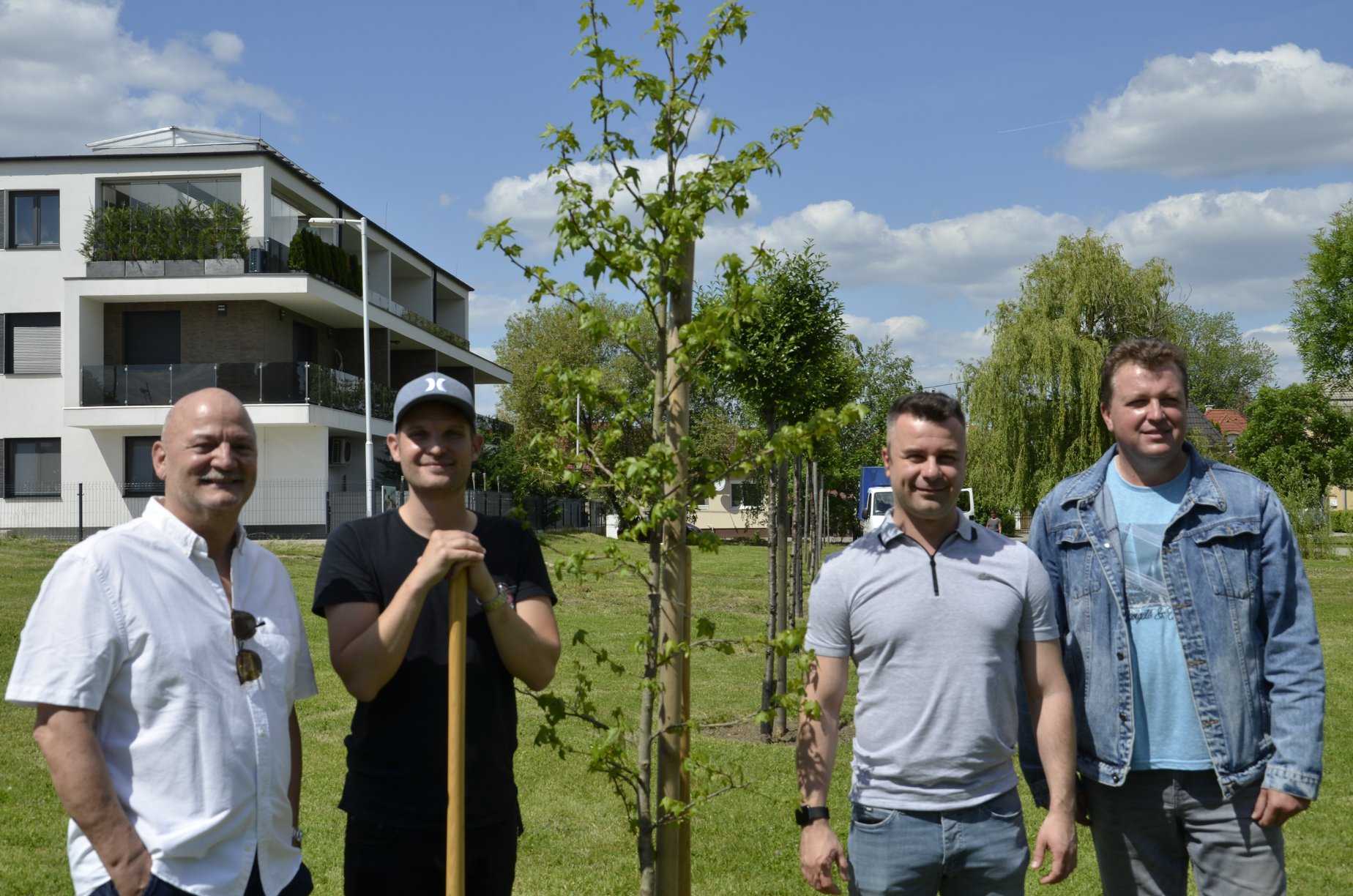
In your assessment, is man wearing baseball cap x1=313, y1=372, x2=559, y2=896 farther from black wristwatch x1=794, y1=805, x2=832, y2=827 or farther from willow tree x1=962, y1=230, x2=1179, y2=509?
willow tree x1=962, y1=230, x2=1179, y2=509

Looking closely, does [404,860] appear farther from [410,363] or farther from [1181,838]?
[410,363]

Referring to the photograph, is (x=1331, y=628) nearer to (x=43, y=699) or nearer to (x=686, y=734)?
(x=686, y=734)

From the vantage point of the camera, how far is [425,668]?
3107mm

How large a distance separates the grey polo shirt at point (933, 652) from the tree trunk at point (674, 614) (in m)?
0.55

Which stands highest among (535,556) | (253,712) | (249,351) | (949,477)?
(249,351)

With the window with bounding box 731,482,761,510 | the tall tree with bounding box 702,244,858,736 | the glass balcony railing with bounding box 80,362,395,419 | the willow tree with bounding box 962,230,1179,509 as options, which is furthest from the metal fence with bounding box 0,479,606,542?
the tall tree with bounding box 702,244,858,736

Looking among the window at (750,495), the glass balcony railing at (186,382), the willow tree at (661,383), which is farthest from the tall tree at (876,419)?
the willow tree at (661,383)

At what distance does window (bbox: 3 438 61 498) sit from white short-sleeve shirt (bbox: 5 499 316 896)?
110 feet

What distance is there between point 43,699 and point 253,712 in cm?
45

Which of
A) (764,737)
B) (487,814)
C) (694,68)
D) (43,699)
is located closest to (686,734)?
(487,814)

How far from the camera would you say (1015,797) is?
324cm

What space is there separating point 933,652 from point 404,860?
59.1 inches

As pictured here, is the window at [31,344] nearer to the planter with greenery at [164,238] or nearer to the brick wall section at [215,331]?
the brick wall section at [215,331]

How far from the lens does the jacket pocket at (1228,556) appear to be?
11.3 feet
